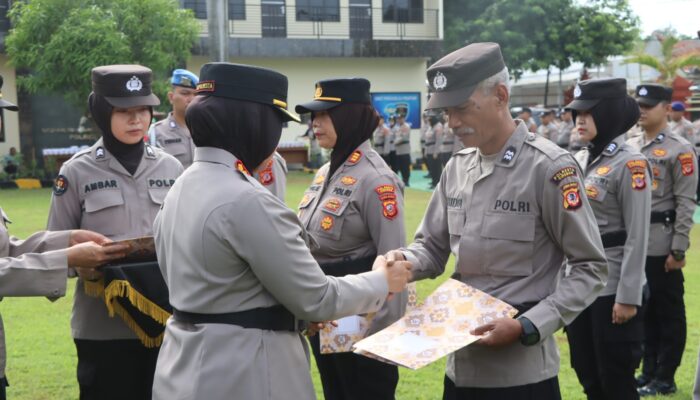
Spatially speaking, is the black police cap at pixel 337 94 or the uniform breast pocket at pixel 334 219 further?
the black police cap at pixel 337 94

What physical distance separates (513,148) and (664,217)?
3283 mm

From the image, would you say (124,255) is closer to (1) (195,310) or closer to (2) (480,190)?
(1) (195,310)

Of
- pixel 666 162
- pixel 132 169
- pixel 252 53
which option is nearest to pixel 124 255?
pixel 132 169

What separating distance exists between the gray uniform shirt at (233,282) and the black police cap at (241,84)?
0.19 meters

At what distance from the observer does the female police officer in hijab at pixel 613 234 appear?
436 centimetres

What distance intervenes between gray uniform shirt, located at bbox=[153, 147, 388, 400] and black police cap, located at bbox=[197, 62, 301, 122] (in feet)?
0.62

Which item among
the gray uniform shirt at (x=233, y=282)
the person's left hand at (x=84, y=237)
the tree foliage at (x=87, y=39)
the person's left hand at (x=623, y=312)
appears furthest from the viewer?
the tree foliage at (x=87, y=39)

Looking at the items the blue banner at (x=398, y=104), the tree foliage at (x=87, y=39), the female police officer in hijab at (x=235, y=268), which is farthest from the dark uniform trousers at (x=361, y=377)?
the blue banner at (x=398, y=104)

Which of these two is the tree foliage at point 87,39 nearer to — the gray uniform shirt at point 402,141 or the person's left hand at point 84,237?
the gray uniform shirt at point 402,141

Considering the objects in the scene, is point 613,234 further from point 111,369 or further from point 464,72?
point 111,369

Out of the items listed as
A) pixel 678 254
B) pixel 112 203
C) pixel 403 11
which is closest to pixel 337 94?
pixel 112 203

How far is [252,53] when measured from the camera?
1077 inches

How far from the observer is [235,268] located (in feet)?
8.52

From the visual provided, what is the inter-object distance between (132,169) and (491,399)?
83.5 inches
